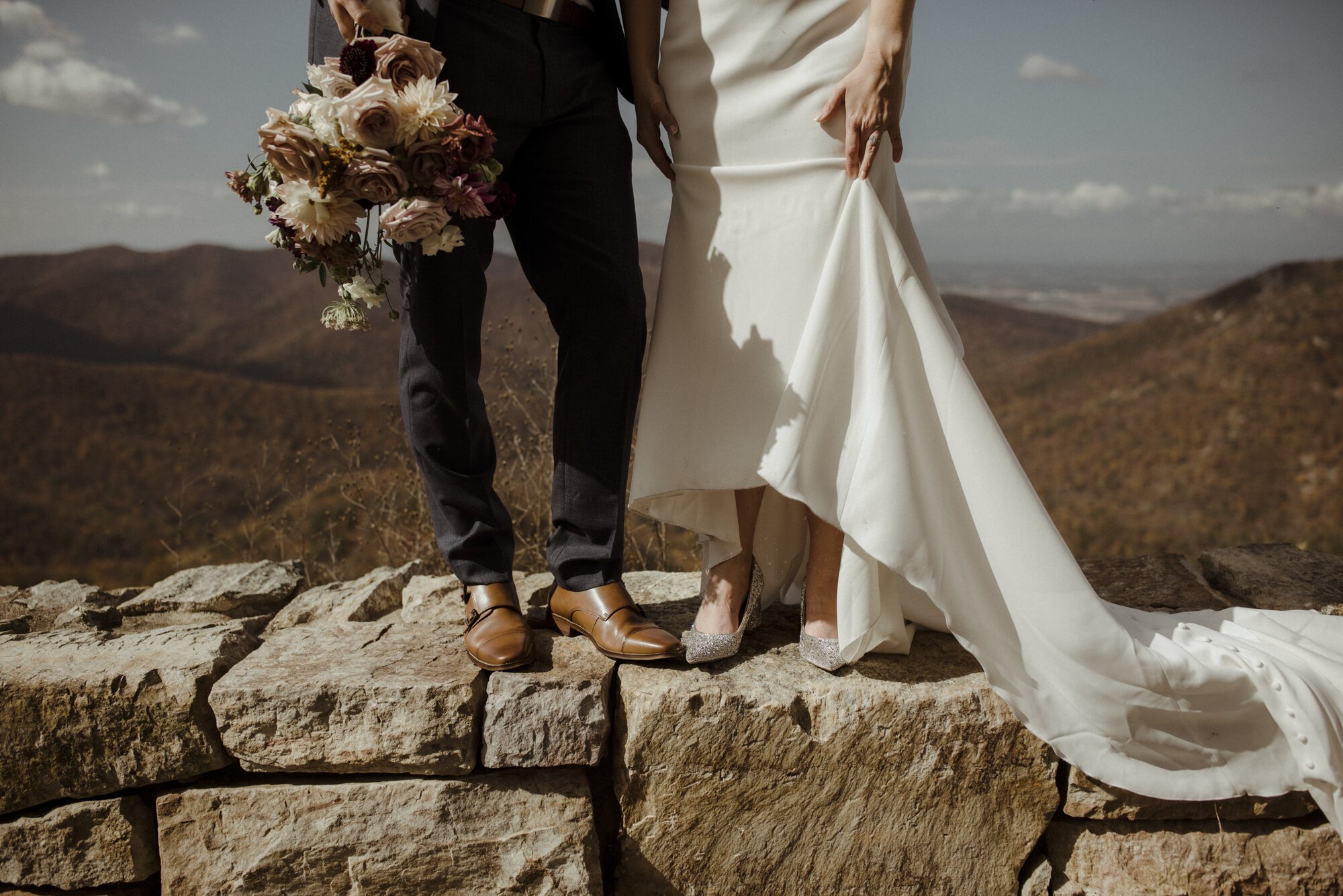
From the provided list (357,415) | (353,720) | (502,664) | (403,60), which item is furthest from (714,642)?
(357,415)

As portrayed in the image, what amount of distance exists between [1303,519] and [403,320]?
16970 millimetres

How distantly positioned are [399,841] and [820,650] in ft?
3.43

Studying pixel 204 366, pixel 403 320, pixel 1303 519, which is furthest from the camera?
pixel 1303 519

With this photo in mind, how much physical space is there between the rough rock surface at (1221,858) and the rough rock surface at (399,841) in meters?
1.24

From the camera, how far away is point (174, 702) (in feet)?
6.14

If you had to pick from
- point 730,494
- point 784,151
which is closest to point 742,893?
point 730,494

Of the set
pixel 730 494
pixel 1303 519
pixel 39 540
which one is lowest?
pixel 1303 519

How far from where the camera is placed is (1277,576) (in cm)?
253

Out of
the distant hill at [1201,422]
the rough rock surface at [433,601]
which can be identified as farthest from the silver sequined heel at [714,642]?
the distant hill at [1201,422]

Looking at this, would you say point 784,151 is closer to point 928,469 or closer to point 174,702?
point 928,469

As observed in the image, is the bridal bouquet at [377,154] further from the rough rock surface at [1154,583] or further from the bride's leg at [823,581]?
the rough rock surface at [1154,583]

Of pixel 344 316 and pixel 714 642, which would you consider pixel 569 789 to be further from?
→ pixel 344 316

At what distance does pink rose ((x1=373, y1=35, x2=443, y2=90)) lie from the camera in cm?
159

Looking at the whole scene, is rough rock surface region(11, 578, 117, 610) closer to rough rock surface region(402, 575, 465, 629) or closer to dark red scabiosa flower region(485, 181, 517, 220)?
rough rock surface region(402, 575, 465, 629)
